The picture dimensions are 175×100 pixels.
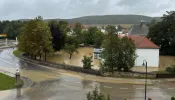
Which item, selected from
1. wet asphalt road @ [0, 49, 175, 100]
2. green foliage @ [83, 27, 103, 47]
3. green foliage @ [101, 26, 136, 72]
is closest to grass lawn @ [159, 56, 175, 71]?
green foliage @ [101, 26, 136, 72]

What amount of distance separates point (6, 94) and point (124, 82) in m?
17.3

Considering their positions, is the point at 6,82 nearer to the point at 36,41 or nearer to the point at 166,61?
the point at 36,41

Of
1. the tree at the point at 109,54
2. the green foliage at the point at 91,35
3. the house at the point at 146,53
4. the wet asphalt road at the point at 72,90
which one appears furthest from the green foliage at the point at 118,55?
the green foliage at the point at 91,35

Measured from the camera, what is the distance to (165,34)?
80.4 m

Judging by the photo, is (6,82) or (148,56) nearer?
(6,82)

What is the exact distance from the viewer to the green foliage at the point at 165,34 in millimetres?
79500

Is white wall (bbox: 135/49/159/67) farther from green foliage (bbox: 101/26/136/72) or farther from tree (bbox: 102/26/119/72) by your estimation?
tree (bbox: 102/26/119/72)

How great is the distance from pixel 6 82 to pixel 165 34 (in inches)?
1950

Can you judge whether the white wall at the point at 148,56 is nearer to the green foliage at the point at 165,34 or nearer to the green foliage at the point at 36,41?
the green foliage at the point at 165,34

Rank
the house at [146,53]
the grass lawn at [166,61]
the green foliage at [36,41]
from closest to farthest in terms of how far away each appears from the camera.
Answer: the house at [146,53] < the grass lawn at [166,61] < the green foliage at [36,41]

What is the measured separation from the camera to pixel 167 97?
1441 inches

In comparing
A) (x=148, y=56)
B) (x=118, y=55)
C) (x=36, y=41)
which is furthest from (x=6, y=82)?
(x=148, y=56)

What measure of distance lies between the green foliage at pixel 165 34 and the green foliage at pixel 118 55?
108 feet

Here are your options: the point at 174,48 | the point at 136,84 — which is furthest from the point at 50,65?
the point at 174,48
